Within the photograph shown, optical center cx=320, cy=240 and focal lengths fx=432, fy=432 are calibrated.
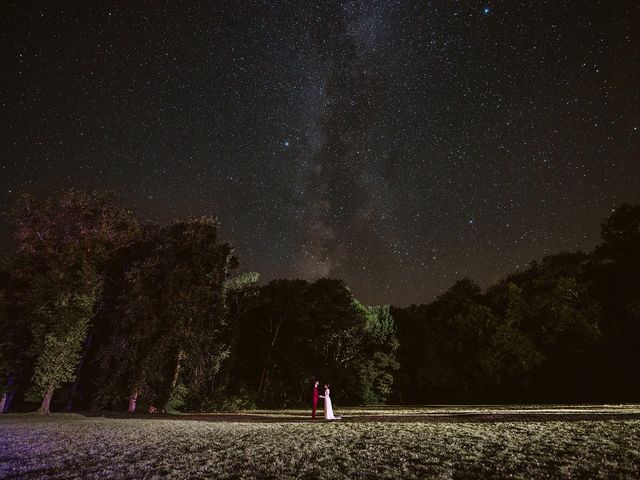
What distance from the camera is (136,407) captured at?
3478 cm

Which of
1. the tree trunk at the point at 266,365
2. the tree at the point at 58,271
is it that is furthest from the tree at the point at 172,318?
the tree trunk at the point at 266,365

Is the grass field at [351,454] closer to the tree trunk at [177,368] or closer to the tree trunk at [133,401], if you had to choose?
the tree trunk at [177,368]

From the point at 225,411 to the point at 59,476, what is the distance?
29150 millimetres

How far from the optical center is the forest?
34250mm

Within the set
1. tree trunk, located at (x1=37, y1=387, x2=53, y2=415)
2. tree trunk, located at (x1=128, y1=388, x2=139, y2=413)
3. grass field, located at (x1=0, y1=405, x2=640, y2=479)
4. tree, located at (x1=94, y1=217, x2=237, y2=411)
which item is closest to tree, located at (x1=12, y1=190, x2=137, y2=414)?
tree trunk, located at (x1=37, y1=387, x2=53, y2=415)

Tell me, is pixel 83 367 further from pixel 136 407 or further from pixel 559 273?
pixel 559 273

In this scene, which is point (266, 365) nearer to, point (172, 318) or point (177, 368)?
point (177, 368)

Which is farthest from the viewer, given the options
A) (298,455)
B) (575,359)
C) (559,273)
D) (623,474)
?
(559,273)

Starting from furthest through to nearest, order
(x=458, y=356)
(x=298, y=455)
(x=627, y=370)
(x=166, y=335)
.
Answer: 1. (x=458, y=356)
2. (x=627, y=370)
3. (x=166, y=335)
4. (x=298, y=455)

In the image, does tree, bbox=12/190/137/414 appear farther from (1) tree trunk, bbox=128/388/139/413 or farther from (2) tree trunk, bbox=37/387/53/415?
(1) tree trunk, bbox=128/388/139/413

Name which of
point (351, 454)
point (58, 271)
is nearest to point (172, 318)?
point (58, 271)

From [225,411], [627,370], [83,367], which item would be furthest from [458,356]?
[83,367]

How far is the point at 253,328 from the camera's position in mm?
56156

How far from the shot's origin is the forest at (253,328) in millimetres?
34250
